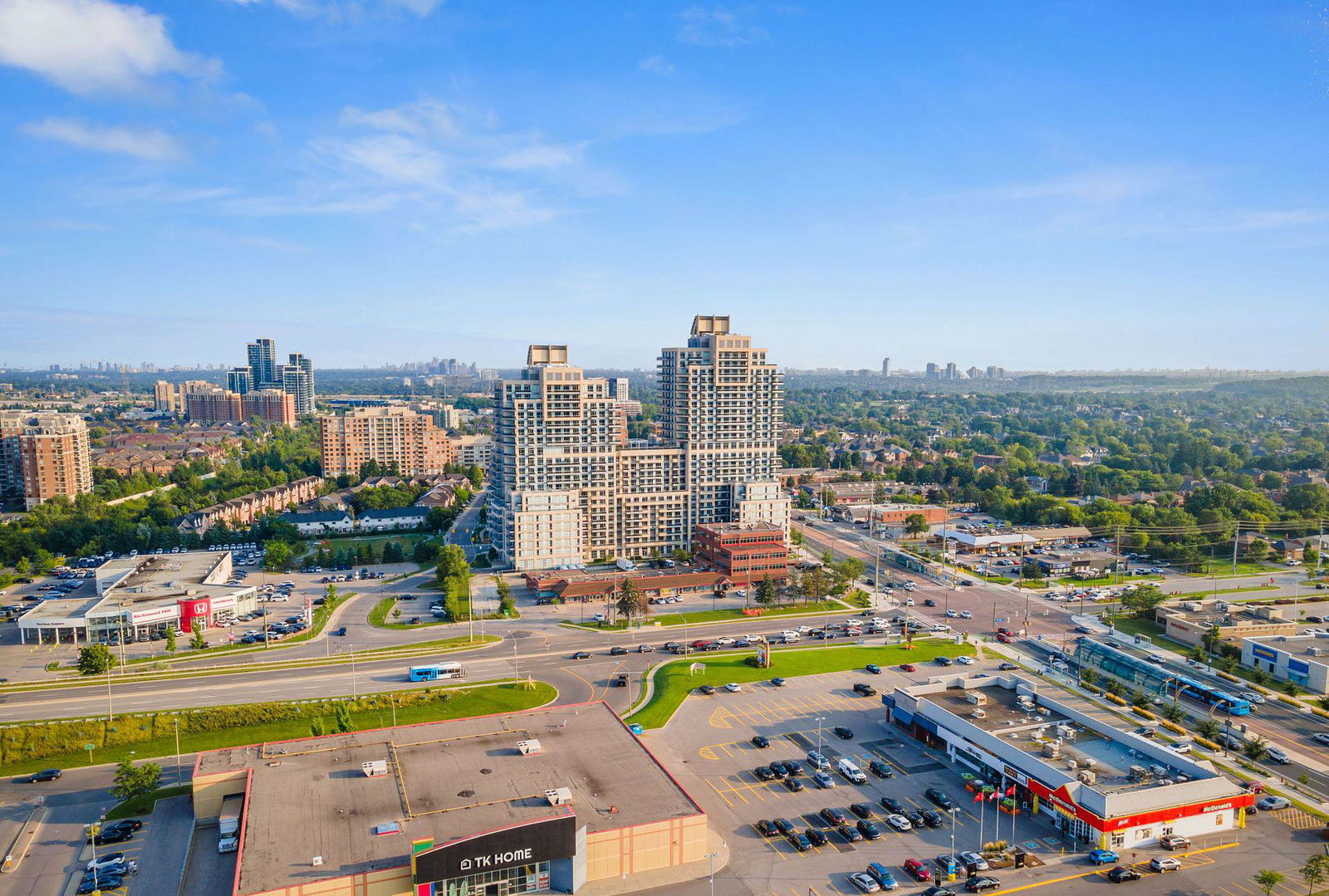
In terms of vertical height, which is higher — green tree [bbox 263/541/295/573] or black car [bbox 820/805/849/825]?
green tree [bbox 263/541/295/573]

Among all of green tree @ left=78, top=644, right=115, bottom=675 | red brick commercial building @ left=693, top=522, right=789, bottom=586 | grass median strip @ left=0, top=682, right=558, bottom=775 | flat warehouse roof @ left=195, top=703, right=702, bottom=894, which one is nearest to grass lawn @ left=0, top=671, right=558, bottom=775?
grass median strip @ left=0, top=682, right=558, bottom=775

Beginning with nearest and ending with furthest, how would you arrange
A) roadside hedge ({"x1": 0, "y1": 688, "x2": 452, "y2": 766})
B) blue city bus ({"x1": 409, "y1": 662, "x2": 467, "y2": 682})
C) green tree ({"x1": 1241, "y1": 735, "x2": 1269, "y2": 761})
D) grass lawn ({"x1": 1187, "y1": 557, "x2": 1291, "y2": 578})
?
green tree ({"x1": 1241, "y1": 735, "x2": 1269, "y2": 761}), roadside hedge ({"x1": 0, "y1": 688, "x2": 452, "y2": 766}), blue city bus ({"x1": 409, "y1": 662, "x2": 467, "y2": 682}), grass lawn ({"x1": 1187, "y1": 557, "x2": 1291, "y2": 578})

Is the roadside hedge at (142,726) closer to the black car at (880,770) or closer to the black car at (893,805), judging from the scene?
the black car at (880,770)

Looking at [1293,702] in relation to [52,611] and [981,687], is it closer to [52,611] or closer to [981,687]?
[981,687]

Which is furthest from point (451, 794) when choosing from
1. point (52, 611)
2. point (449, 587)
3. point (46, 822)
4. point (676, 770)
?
point (52, 611)

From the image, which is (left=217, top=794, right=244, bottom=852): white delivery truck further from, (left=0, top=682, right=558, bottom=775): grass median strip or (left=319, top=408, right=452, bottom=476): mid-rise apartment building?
(left=319, top=408, right=452, bottom=476): mid-rise apartment building

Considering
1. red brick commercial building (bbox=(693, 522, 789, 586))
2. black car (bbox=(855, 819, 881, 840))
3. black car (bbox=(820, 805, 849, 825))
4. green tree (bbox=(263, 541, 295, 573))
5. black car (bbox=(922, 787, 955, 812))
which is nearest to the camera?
black car (bbox=(855, 819, 881, 840))

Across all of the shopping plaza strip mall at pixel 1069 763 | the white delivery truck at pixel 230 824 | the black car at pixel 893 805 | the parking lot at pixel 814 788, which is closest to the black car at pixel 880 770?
the parking lot at pixel 814 788
